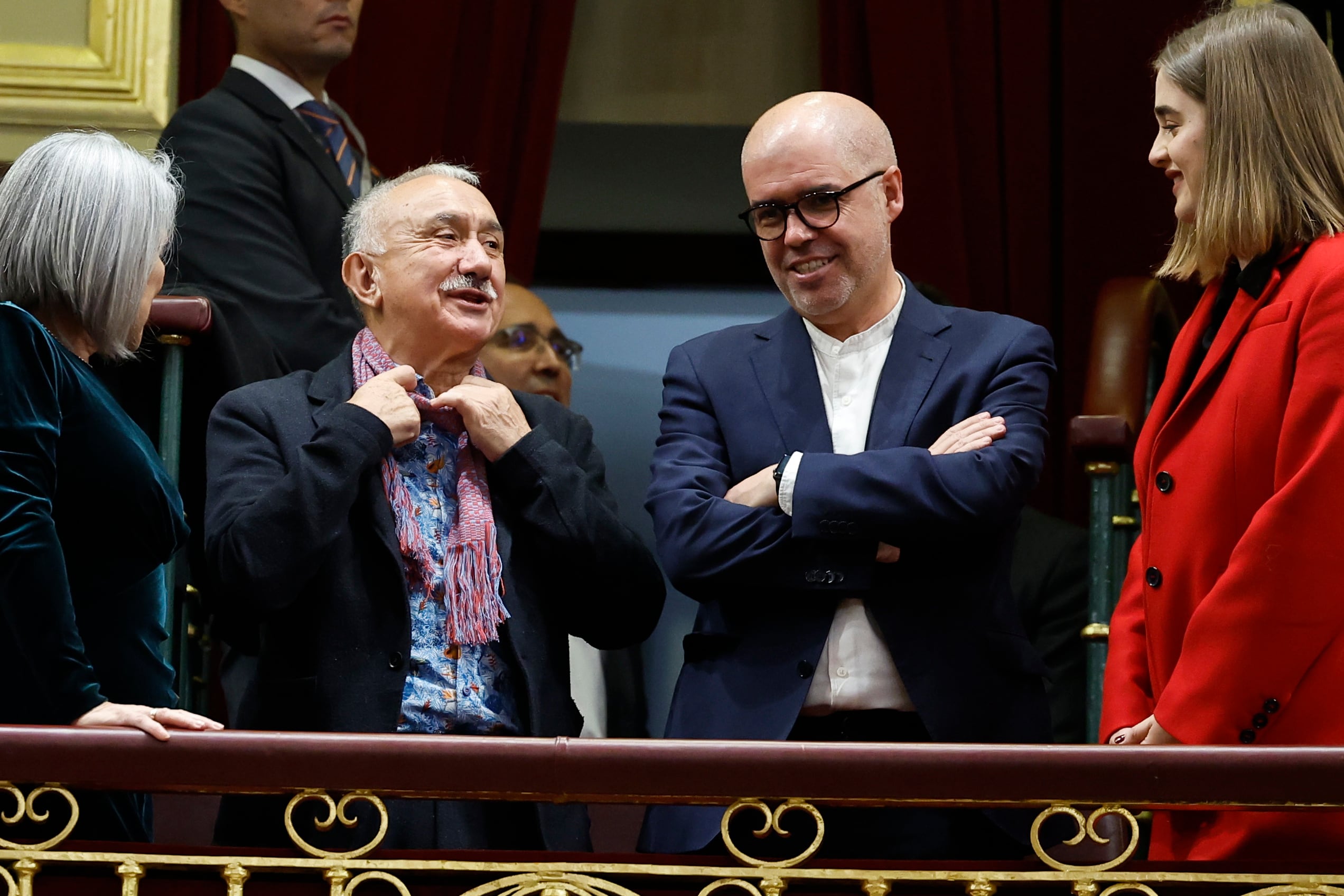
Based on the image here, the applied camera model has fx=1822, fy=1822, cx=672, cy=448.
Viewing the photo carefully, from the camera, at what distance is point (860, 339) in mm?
2656

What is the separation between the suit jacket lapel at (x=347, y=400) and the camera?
8.21 feet

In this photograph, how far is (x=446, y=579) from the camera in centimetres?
249

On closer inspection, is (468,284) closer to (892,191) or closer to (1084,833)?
(892,191)

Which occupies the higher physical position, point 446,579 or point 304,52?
point 304,52

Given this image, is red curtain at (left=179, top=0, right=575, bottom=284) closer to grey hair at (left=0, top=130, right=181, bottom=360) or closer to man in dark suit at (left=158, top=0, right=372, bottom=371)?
man in dark suit at (left=158, top=0, right=372, bottom=371)

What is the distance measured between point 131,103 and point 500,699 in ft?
7.77

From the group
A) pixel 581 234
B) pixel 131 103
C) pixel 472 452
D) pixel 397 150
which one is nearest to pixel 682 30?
pixel 581 234

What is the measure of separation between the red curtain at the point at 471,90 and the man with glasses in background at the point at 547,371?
62 cm

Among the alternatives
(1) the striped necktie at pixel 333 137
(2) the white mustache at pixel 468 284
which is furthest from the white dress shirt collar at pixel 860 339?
(1) the striped necktie at pixel 333 137

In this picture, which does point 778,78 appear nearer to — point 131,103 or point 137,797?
point 131,103

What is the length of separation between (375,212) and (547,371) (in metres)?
1.11

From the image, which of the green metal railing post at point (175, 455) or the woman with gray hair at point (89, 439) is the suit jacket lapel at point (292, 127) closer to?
the green metal railing post at point (175, 455)

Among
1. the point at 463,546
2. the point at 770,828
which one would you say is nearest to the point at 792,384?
the point at 463,546

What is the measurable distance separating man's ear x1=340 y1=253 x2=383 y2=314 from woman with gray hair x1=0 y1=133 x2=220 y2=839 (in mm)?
430
